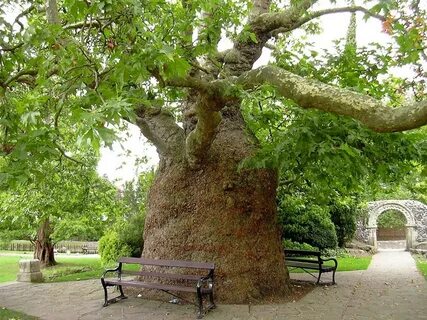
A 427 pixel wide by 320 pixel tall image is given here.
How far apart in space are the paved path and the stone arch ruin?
53.9ft

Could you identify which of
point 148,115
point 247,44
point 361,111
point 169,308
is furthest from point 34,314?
point 247,44

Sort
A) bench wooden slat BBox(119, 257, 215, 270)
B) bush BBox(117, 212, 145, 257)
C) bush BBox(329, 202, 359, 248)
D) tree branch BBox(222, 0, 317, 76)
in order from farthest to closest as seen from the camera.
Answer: bush BBox(329, 202, 359, 248) → bush BBox(117, 212, 145, 257) → tree branch BBox(222, 0, 317, 76) → bench wooden slat BBox(119, 257, 215, 270)

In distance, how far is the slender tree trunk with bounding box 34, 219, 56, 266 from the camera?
58.0 ft

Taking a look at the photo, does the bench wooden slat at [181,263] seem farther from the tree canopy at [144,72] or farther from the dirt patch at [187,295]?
the tree canopy at [144,72]

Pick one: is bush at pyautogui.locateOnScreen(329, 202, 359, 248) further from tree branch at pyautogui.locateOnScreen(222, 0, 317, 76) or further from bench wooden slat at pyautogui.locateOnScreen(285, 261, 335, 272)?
tree branch at pyautogui.locateOnScreen(222, 0, 317, 76)

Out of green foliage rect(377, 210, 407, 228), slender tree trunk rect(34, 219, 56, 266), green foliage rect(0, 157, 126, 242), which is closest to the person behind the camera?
green foliage rect(0, 157, 126, 242)

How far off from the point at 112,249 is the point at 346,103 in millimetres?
11078

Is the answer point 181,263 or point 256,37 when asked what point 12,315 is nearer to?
point 181,263

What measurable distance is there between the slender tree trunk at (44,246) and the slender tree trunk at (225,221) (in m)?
10.6

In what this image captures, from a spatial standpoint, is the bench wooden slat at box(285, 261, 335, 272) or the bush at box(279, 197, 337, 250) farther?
the bush at box(279, 197, 337, 250)

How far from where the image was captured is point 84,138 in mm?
2930

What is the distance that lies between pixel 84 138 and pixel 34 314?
17.1 feet

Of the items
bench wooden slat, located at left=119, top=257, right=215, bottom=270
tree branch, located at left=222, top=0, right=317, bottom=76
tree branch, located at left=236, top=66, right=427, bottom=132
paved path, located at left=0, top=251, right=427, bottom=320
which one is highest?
tree branch, located at left=222, top=0, right=317, bottom=76

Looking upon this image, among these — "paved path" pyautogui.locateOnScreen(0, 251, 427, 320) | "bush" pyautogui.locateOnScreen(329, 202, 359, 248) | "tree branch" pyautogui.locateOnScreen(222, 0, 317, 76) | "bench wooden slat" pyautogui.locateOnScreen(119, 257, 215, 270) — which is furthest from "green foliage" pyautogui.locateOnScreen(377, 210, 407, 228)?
"bench wooden slat" pyautogui.locateOnScreen(119, 257, 215, 270)
